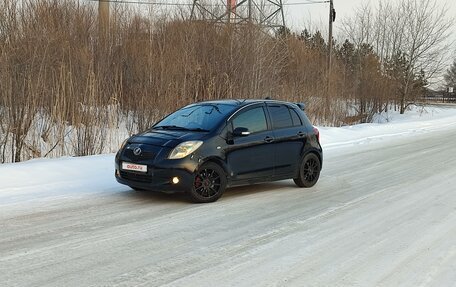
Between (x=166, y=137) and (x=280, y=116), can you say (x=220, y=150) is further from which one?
(x=280, y=116)

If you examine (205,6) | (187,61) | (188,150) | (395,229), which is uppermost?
(205,6)

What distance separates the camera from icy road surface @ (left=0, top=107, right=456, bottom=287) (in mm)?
4559

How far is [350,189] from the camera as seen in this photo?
8953 millimetres

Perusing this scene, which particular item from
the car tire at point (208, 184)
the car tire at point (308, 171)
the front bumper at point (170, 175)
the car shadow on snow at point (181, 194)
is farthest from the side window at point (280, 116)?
the front bumper at point (170, 175)

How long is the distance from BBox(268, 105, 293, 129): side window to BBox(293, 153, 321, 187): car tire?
75cm

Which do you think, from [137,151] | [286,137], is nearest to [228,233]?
[137,151]

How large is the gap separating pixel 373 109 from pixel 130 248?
2821 centimetres

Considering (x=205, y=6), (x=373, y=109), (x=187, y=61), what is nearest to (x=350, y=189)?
(x=187, y=61)

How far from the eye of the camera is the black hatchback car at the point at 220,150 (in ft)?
24.1

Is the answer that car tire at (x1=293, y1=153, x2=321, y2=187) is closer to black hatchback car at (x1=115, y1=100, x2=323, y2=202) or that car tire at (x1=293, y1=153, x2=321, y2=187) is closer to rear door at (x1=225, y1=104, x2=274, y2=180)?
black hatchback car at (x1=115, y1=100, x2=323, y2=202)

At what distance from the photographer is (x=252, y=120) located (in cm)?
839

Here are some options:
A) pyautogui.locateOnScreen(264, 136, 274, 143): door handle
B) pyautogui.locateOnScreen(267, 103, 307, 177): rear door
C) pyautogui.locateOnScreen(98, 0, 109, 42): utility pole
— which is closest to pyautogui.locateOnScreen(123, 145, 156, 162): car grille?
pyautogui.locateOnScreen(264, 136, 274, 143): door handle

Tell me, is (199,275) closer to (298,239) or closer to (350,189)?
(298,239)

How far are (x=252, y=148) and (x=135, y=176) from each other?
6.31 ft
